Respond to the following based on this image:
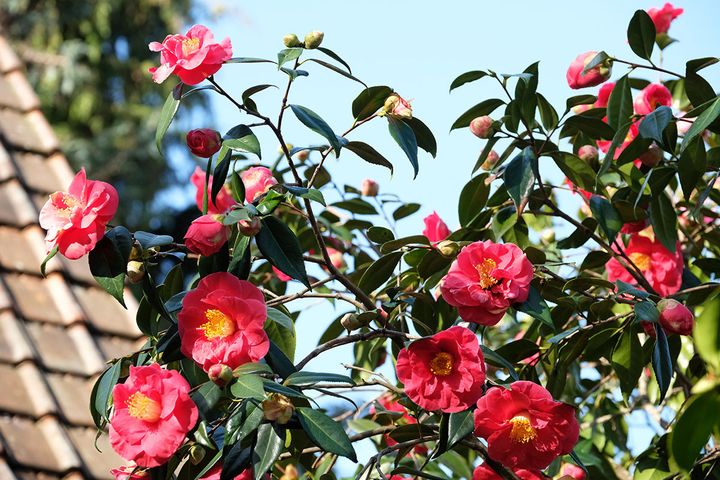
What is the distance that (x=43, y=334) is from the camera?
1.92m

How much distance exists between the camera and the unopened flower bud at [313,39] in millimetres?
1098

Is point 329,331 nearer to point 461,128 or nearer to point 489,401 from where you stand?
point 461,128

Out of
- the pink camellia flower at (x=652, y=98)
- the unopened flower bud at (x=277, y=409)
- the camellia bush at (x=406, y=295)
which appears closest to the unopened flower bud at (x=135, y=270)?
the camellia bush at (x=406, y=295)

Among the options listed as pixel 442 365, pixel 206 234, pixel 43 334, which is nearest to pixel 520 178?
pixel 442 365

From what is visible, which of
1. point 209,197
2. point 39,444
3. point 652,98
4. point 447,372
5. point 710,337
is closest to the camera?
point 710,337

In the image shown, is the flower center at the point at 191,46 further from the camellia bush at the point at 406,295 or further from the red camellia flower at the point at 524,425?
the red camellia flower at the point at 524,425

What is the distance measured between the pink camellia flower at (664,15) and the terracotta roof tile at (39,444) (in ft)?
3.93

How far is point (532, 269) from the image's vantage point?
1108 millimetres

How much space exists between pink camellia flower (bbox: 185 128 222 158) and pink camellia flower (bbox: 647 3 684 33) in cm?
84

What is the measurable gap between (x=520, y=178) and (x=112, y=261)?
0.49m

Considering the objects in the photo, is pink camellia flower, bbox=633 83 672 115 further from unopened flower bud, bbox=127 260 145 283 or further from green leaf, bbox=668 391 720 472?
green leaf, bbox=668 391 720 472

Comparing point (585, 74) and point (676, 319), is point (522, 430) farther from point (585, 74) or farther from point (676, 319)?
point (585, 74)

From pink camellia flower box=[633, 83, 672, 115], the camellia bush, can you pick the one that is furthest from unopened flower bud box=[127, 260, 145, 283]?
pink camellia flower box=[633, 83, 672, 115]

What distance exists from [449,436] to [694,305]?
0.43m
